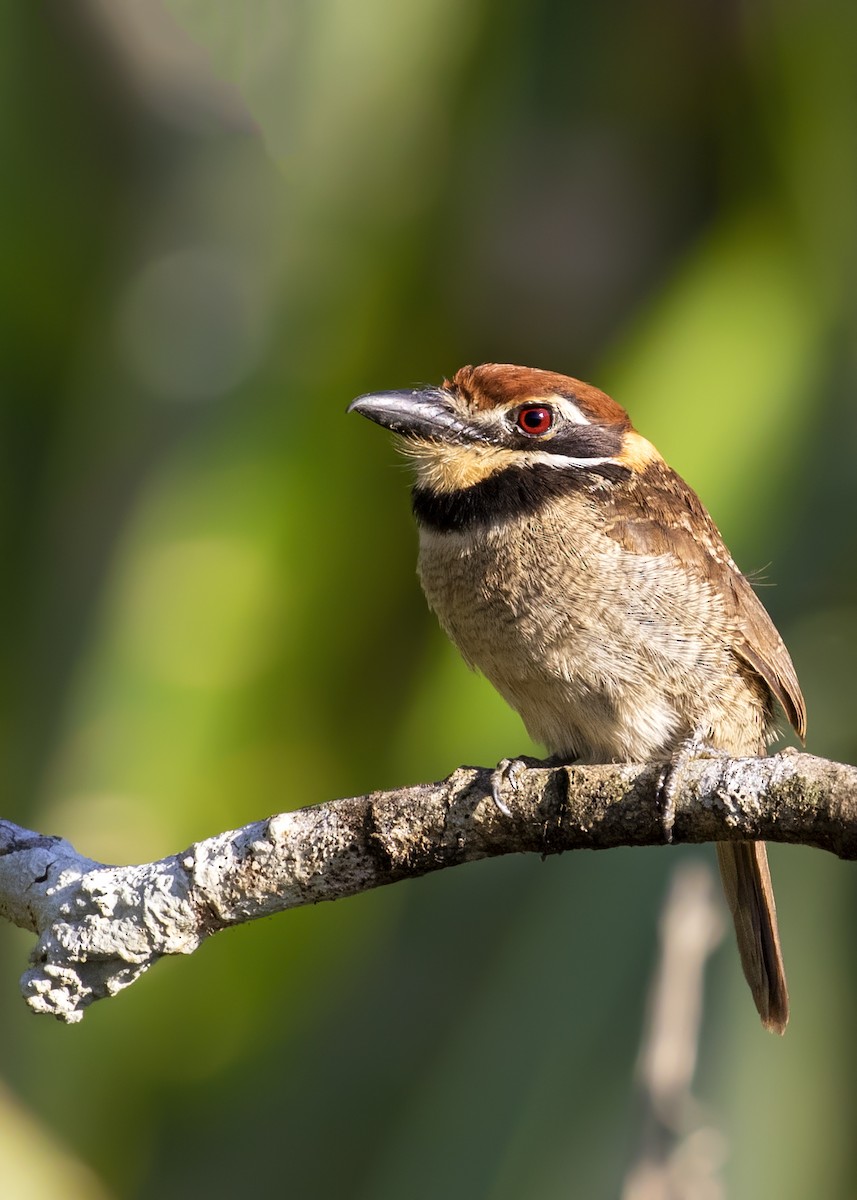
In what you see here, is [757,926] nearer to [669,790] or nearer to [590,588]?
[590,588]

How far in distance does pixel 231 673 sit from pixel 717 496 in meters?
1.62

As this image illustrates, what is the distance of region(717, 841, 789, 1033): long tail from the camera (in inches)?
134

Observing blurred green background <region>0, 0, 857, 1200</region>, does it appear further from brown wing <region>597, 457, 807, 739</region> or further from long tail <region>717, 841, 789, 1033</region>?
brown wing <region>597, 457, 807, 739</region>

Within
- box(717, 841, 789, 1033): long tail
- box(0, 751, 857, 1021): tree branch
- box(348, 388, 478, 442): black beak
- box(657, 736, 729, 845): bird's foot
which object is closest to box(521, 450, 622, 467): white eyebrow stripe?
box(348, 388, 478, 442): black beak

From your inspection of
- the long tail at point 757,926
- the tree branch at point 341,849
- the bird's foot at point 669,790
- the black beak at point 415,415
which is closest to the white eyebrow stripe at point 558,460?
the black beak at point 415,415

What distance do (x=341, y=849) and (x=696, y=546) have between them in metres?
1.31

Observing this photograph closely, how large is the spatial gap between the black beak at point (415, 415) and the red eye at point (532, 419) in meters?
0.11

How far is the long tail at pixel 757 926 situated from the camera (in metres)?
3.40

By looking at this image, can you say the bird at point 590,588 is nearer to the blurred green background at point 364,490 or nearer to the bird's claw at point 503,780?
the bird's claw at point 503,780

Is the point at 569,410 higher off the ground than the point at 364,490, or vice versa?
the point at 569,410

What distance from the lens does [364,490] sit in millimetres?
5047

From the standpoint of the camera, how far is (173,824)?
451cm

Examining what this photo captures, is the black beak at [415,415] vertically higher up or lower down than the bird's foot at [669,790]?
higher up

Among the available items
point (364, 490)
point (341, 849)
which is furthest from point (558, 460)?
point (364, 490)
